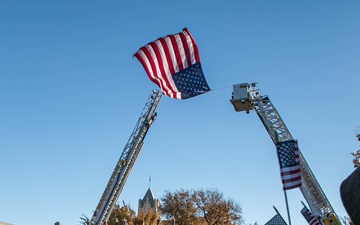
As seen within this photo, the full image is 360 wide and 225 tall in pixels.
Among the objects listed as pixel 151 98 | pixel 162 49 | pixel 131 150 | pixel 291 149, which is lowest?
pixel 291 149

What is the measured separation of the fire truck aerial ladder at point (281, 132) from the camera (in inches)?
977

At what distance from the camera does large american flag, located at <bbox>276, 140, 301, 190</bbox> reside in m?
16.3

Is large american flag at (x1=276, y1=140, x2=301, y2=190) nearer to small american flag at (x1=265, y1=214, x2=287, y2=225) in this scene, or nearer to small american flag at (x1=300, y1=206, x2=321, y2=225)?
small american flag at (x1=265, y1=214, x2=287, y2=225)

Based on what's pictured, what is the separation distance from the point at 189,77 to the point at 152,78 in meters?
1.66

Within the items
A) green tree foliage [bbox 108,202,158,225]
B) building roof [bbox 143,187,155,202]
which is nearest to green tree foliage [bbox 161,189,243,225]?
green tree foliage [bbox 108,202,158,225]

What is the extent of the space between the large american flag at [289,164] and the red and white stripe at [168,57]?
201 inches

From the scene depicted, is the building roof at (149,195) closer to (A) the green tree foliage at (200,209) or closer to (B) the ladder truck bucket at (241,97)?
(A) the green tree foliage at (200,209)

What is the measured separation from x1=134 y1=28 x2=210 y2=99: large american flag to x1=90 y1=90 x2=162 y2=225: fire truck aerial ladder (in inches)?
659

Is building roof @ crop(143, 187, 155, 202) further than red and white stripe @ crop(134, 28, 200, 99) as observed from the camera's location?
Yes

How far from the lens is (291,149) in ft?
57.2

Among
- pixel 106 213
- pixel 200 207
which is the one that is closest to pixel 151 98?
pixel 106 213

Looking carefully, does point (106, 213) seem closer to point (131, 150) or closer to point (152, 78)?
point (131, 150)

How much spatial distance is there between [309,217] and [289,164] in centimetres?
1008

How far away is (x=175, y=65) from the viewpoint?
16.3 meters
